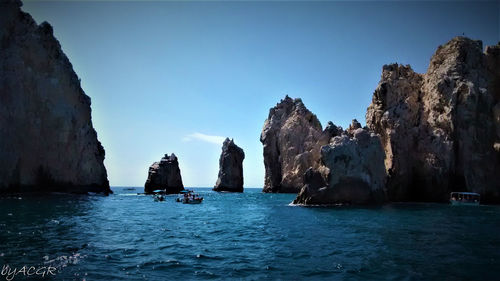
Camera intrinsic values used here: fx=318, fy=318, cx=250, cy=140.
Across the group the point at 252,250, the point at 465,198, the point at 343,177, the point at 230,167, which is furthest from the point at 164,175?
the point at 252,250

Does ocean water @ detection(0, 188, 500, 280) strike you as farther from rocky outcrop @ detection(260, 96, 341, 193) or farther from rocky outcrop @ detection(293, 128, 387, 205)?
rocky outcrop @ detection(260, 96, 341, 193)

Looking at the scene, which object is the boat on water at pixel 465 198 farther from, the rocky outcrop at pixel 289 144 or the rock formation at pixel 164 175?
the rock formation at pixel 164 175

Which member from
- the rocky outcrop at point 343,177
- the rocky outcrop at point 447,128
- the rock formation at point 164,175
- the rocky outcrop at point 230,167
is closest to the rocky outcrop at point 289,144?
the rocky outcrop at point 230,167

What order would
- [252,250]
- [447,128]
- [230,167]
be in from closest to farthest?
[252,250] < [447,128] < [230,167]

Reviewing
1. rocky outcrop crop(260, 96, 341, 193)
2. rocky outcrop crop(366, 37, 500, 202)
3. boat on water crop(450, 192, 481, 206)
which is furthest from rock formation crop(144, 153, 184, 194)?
boat on water crop(450, 192, 481, 206)

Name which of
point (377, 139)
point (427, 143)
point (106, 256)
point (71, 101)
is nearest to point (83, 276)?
point (106, 256)

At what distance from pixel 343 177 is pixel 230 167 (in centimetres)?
7281

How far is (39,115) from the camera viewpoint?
61406mm

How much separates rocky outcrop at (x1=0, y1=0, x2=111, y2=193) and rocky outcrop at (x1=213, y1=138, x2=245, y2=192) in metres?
50.5

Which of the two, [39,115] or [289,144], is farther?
[289,144]

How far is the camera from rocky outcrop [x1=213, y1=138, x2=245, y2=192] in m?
115

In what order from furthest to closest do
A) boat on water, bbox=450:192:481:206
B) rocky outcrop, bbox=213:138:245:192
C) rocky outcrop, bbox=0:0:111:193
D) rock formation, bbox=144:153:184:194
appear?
rocky outcrop, bbox=213:138:245:192 → rock formation, bbox=144:153:184:194 → rocky outcrop, bbox=0:0:111:193 → boat on water, bbox=450:192:481:206

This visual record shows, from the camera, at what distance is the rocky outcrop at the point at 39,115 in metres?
56.4

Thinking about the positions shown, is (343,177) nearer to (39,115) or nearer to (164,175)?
(39,115)
